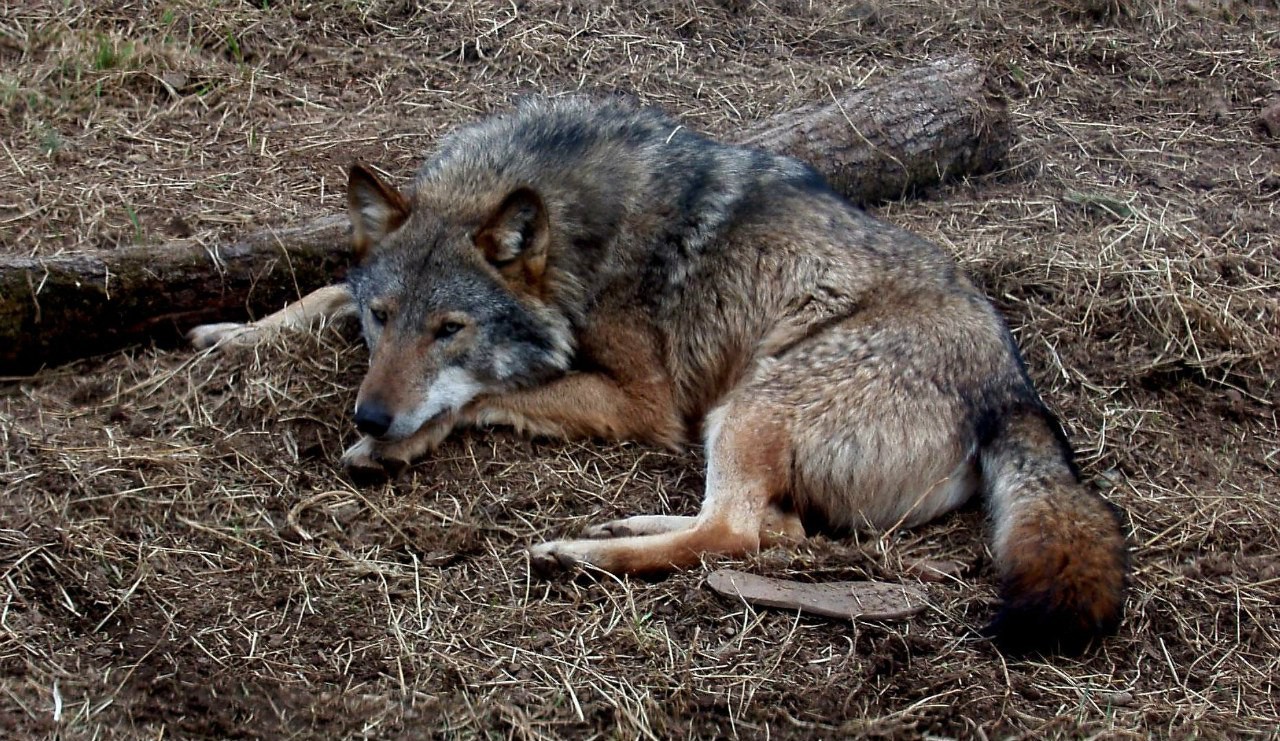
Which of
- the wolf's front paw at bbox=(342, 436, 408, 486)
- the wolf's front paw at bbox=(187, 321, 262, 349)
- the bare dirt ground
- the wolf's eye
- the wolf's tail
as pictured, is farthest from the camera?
the wolf's front paw at bbox=(187, 321, 262, 349)

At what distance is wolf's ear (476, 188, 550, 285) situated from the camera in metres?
4.82

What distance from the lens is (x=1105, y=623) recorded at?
3.86 metres

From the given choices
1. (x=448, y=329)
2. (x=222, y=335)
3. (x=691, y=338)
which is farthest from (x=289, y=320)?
(x=691, y=338)

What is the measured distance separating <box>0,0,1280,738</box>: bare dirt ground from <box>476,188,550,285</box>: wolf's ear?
0.74 metres

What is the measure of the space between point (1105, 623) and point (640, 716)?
5.09ft

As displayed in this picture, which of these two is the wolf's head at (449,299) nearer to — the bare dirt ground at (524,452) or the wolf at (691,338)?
the wolf at (691,338)

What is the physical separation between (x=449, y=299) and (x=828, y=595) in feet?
6.29

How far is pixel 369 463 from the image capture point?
473 centimetres

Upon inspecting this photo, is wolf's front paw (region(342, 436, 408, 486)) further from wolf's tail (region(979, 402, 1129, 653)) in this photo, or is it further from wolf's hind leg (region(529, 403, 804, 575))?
wolf's tail (region(979, 402, 1129, 653))

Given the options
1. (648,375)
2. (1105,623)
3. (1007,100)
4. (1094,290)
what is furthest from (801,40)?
(1105,623)

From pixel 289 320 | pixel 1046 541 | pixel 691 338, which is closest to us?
pixel 1046 541

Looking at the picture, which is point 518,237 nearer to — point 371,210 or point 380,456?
point 371,210

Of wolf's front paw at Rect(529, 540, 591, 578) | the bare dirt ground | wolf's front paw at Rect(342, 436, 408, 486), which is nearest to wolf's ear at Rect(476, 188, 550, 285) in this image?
the bare dirt ground

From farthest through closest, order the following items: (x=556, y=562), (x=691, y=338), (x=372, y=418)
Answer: (x=691, y=338) → (x=372, y=418) → (x=556, y=562)
